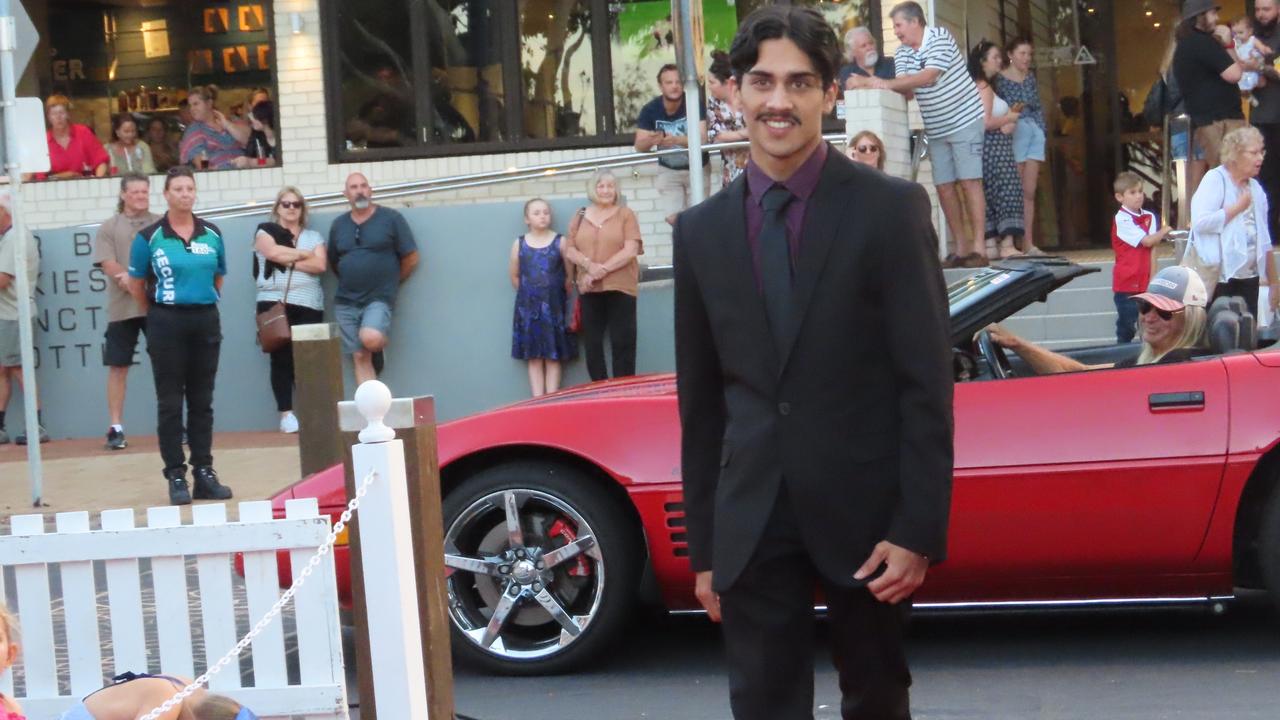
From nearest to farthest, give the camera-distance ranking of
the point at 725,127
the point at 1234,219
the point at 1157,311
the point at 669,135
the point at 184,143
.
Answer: the point at 1157,311 → the point at 1234,219 → the point at 725,127 → the point at 669,135 → the point at 184,143

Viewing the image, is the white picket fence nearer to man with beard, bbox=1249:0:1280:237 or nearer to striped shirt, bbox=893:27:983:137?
striped shirt, bbox=893:27:983:137

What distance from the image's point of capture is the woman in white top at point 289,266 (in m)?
13.3

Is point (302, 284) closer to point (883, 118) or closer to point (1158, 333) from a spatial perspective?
point (883, 118)

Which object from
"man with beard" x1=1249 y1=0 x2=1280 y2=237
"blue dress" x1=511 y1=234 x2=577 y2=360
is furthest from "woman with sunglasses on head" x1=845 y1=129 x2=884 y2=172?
"man with beard" x1=1249 y1=0 x2=1280 y2=237

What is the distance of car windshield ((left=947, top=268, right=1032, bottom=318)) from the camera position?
6.28 m

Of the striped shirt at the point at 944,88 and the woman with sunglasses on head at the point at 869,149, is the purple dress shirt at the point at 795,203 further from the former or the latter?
the striped shirt at the point at 944,88

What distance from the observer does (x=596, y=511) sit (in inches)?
241

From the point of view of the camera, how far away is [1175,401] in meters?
5.98

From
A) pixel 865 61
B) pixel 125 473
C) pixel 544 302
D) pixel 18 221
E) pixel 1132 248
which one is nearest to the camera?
pixel 18 221

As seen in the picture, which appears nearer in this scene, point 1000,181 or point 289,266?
point 289,266

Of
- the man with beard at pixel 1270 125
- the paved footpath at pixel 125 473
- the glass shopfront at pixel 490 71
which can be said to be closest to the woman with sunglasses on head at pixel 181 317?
the paved footpath at pixel 125 473

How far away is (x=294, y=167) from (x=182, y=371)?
689cm

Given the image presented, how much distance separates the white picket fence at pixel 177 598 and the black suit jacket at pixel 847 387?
1.53m

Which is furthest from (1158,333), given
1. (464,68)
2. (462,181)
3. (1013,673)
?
(464,68)
